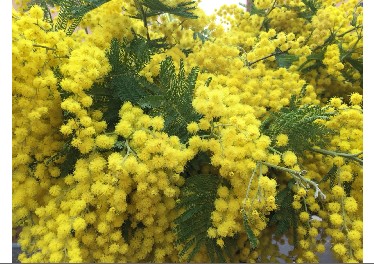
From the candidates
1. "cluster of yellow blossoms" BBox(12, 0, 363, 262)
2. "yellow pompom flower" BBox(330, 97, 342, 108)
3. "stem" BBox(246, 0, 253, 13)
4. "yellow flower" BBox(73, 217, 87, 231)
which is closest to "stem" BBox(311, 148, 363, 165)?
"cluster of yellow blossoms" BBox(12, 0, 363, 262)

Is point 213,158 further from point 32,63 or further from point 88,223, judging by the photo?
point 32,63

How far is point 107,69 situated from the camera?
2.37 feet

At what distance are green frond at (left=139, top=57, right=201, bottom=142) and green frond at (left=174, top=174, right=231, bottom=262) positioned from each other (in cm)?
9

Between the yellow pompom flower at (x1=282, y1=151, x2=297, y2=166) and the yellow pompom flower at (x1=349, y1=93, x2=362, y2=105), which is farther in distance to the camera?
the yellow pompom flower at (x1=349, y1=93, x2=362, y2=105)

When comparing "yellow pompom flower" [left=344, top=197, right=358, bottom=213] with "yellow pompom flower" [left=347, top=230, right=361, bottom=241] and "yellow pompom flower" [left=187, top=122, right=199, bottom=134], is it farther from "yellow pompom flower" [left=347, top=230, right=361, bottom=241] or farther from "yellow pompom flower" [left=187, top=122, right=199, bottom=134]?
"yellow pompom flower" [left=187, top=122, right=199, bottom=134]

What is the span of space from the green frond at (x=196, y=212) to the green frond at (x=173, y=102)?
9 centimetres

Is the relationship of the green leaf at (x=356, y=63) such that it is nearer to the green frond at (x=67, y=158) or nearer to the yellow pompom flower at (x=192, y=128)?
the yellow pompom flower at (x=192, y=128)

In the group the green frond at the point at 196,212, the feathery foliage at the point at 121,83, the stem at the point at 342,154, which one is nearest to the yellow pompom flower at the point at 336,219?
the stem at the point at 342,154

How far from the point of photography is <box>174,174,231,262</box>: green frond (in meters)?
0.67

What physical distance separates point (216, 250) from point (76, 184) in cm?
30

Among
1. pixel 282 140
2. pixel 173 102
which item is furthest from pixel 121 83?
pixel 282 140

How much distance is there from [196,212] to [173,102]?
218 millimetres

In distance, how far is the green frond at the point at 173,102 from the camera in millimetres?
697

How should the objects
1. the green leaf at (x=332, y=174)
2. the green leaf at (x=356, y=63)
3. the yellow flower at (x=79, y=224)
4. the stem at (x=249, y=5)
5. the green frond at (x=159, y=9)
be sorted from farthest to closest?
the stem at (x=249, y=5) < the green leaf at (x=356, y=63) < the green frond at (x=159, y=9) < the green leaf at (x=332, y=174) < the yellow flower at (x=79, y=224)
